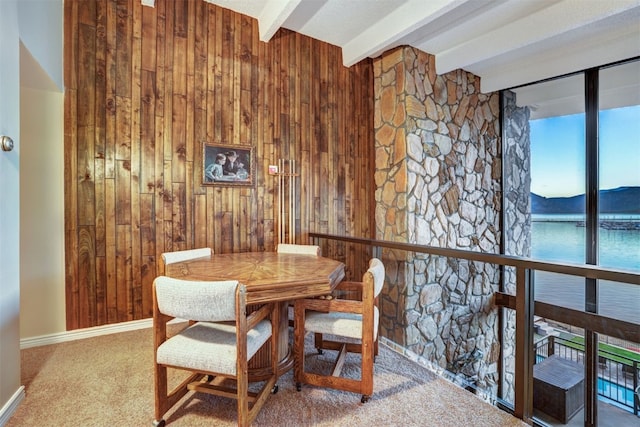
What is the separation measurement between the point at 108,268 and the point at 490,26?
14.6 feet

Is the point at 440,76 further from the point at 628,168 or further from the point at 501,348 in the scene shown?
the point at 501,348

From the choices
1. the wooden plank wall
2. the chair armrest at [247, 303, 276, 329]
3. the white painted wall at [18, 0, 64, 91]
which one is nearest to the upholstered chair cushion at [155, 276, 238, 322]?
the chair armrest at [247, 303, 276, 329]

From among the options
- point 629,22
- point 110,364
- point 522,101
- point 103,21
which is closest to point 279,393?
point 110,364

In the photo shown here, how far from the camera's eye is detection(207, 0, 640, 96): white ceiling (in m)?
2.74

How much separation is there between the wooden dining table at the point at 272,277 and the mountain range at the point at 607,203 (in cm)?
336

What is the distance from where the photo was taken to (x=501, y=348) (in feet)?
12.5

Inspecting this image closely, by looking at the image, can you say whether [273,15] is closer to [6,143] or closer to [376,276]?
[6,143]

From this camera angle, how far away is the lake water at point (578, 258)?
7.67 ft

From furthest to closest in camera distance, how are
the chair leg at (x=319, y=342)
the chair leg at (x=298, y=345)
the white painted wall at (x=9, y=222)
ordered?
the chair leg at (x=319, y=342) → the chair leg at (x=298, y=345) → the white painted wall at (x=9, y=222)

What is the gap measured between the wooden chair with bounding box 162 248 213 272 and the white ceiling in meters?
2.38

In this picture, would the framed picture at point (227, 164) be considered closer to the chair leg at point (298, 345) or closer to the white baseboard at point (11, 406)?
the chair leg at point (298, 345)

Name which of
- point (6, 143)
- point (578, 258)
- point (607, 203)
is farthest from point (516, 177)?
point (6, 143)

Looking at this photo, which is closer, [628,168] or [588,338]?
[588,338]

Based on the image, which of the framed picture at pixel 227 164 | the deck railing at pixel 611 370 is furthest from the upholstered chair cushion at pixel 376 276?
the framed picture at pixel 227 164
